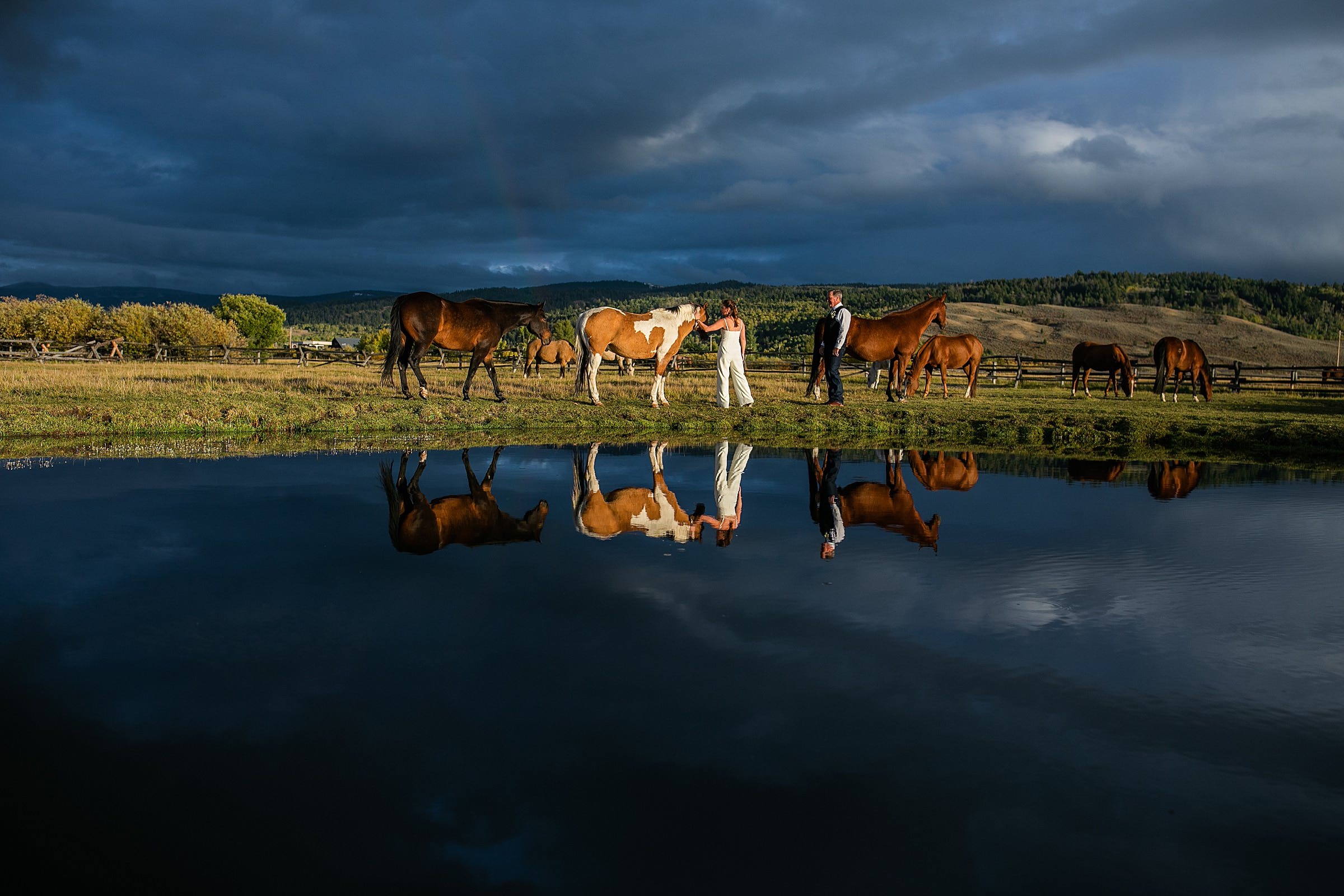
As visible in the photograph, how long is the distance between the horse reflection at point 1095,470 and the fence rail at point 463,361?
2255 cm

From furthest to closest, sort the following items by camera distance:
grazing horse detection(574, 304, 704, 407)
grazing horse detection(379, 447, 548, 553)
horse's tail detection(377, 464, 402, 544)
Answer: grazing horse detection(574, 304, 704, 407), horse's tail detection(377, 464, 402, 544), grazing horse detection(379, 447, 548, 553)

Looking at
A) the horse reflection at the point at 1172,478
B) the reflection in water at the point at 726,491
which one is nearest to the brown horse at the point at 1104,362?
the horse reflection at the point at 1172,478

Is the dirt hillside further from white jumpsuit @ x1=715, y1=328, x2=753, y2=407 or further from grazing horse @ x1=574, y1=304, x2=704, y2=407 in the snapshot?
grazing horse @ x1=574, y1=304, x2=704, y2=407

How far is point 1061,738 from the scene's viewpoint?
416cm

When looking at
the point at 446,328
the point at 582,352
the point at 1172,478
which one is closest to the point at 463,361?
the point at 446,328

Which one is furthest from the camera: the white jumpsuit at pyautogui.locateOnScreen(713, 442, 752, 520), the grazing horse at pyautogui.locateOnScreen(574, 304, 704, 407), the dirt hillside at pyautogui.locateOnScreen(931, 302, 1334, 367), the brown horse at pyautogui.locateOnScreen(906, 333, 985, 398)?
the dirt hillside at pyautogui.locateOnScreen(931, 302, 1334, 367)

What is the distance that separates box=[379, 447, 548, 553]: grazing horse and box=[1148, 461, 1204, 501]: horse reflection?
7.77 m

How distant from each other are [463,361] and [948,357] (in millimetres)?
31541

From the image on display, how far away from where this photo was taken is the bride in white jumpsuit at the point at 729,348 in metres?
18.9

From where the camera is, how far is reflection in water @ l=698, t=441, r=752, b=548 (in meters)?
8.83

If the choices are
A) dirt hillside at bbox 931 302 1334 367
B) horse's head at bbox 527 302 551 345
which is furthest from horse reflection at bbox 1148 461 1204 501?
dirt hillside at bbox 931 302 1334 367

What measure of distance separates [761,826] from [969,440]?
1478cm

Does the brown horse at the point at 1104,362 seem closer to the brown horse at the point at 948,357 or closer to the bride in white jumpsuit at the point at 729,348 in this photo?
the brown horse at the point at 948,357

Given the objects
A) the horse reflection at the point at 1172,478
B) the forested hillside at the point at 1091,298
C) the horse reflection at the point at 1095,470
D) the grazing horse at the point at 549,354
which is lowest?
the horse reflection at the point at 1172,478
